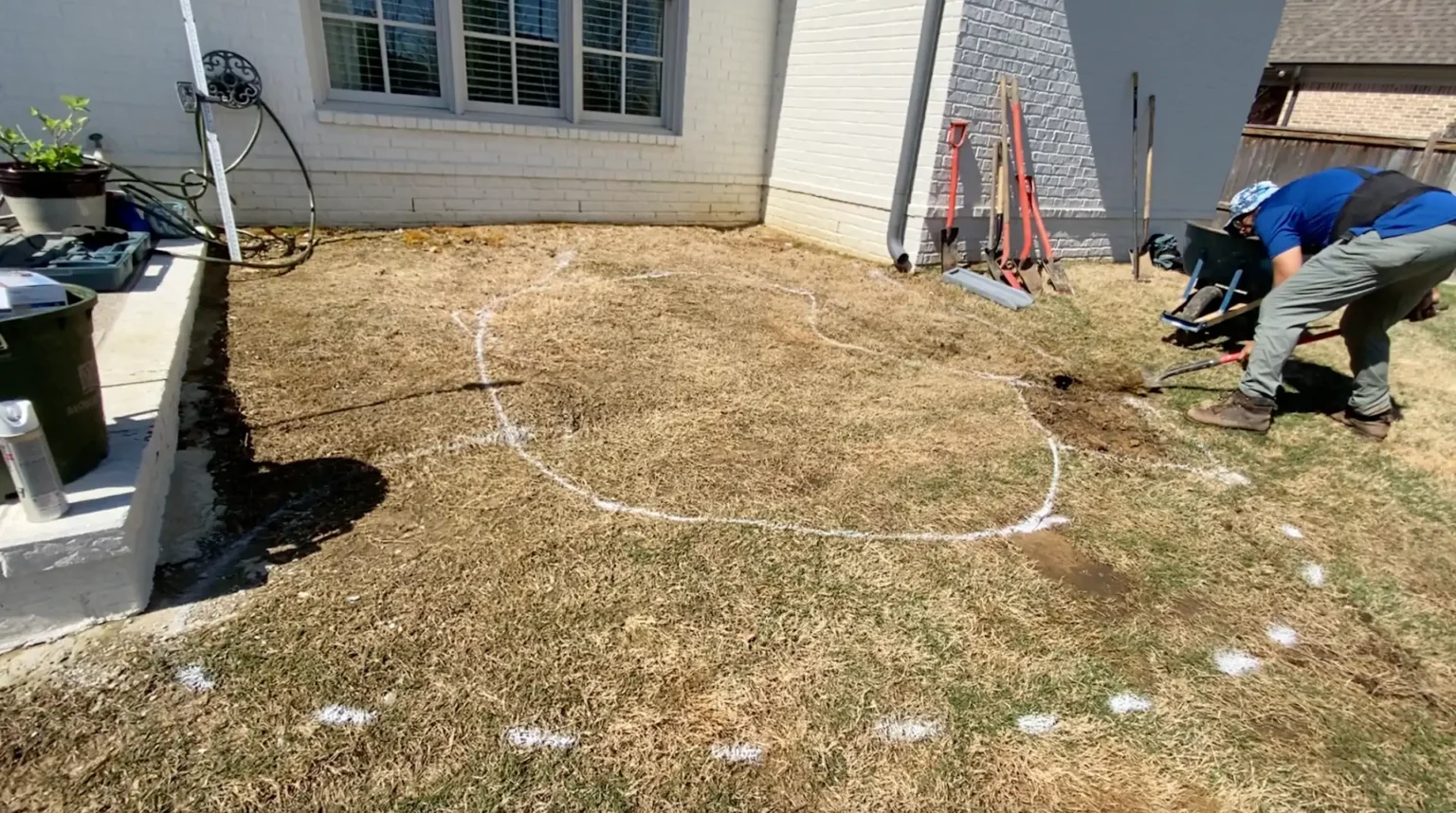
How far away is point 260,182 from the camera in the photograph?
5676mm

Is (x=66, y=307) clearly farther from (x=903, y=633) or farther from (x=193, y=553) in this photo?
(x=903, y=633)

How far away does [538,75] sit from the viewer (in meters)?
6.73

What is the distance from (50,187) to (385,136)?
96.9 inches

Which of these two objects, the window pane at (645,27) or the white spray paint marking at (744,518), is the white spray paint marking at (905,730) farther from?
the window pane at (645,27)

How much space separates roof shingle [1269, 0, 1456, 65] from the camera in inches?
538

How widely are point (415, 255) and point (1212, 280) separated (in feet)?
20.1

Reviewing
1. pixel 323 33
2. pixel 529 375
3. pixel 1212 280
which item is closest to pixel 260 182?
pixel 323 33

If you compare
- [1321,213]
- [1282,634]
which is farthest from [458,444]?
[1321,213]

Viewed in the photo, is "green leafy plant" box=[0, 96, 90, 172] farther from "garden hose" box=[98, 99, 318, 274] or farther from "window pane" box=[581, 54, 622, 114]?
"window pane" box=[581, 54, 622, 114]

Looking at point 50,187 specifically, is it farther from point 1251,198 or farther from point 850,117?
point 1251,198

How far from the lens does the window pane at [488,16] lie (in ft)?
20.2

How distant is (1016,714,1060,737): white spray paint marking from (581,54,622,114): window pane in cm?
680

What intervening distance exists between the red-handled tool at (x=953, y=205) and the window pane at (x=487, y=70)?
4.17 meters

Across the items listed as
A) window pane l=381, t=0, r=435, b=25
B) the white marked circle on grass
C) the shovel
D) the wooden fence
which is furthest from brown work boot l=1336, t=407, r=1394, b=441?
window pane l=381, t=0, r=435, b=25
